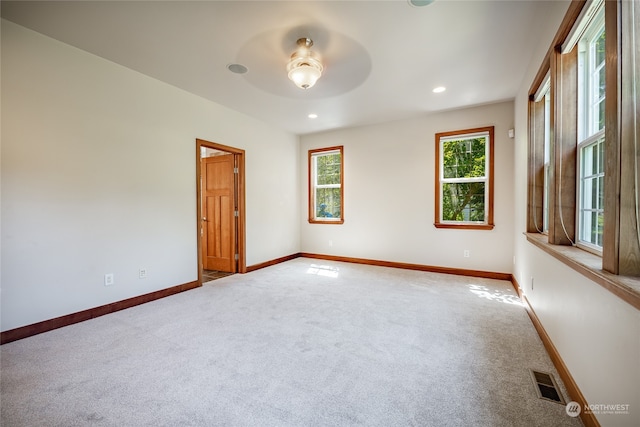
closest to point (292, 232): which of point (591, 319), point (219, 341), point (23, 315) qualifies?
point (219, 341)

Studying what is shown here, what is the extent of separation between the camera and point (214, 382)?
1.76m

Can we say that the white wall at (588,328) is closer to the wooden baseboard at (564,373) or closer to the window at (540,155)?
the wooden baseboard at (564,373)

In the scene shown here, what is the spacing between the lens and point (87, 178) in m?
2.80

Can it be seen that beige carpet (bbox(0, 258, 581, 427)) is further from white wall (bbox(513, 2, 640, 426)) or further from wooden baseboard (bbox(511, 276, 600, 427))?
white wall (bbox(513, 2, 640, 426))

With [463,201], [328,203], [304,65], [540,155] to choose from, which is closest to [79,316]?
[304,65]

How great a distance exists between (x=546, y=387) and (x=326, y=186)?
468 centimetres

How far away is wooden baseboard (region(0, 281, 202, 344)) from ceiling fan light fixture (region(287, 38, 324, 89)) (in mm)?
3028

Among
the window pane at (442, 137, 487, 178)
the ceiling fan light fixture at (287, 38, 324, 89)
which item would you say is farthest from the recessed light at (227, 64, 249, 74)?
the window pane at (442, 137, 487, 178)

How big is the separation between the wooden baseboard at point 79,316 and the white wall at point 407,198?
10.5 feet

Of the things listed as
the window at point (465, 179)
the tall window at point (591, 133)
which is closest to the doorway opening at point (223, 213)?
the window at point (465, 179)

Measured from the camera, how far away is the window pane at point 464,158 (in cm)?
443

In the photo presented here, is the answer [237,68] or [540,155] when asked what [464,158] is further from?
[237,68]

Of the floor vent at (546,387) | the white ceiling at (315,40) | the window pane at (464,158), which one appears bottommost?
the floor vent at (546,387)

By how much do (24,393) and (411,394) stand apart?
2336 millimetres
